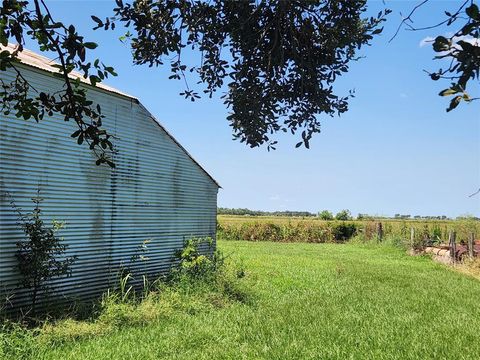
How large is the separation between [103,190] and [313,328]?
15.8 ft

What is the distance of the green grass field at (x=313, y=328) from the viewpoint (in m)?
6.53

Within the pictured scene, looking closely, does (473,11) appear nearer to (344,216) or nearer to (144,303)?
(144,303)

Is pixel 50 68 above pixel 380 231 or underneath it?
above

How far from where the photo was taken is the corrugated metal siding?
741 centimetres

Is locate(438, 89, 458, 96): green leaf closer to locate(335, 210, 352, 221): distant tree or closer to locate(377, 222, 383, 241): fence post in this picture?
locate(377, 222, 383, 241): fence post

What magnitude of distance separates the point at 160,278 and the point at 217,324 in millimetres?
2695

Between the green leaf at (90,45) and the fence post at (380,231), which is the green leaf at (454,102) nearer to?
the green leaf at (90,45)

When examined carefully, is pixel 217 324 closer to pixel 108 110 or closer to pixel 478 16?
pixel 108 110

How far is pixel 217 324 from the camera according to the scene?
26.5 feet

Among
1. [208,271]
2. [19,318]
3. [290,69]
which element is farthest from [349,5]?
[208,271]

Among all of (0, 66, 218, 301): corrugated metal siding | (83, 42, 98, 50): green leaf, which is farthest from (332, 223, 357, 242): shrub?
(83, 42, 98, 50): green leaf

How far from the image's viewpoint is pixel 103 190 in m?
9.13

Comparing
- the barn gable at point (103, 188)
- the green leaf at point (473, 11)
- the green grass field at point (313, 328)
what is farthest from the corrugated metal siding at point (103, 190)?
the green leaf at point (473, 11)

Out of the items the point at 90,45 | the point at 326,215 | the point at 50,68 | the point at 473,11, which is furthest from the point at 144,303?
the point at 326,215
